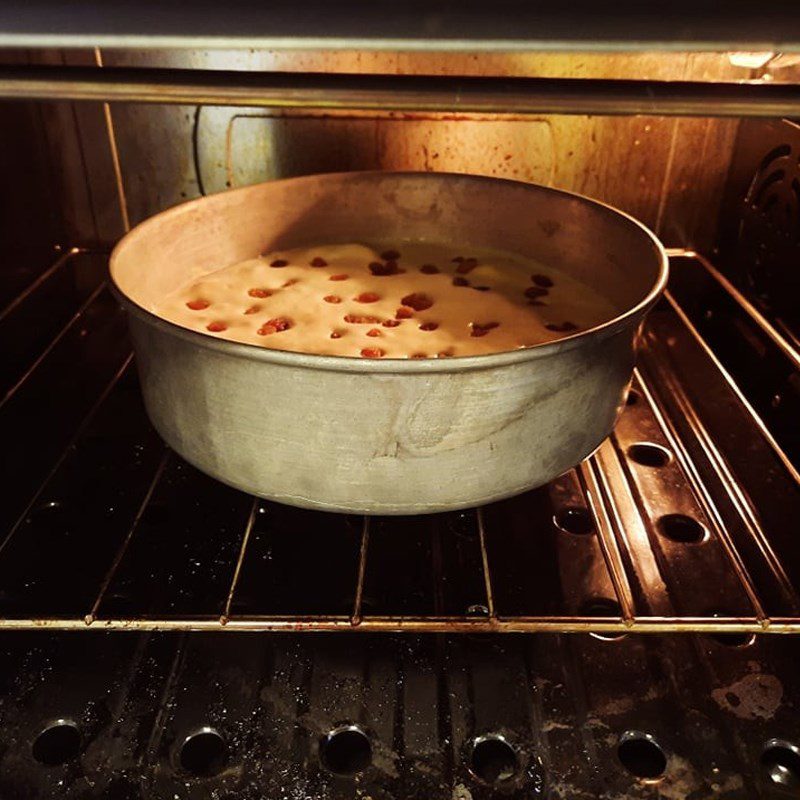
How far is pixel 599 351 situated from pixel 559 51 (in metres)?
0.37

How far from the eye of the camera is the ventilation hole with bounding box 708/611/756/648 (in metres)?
0.90

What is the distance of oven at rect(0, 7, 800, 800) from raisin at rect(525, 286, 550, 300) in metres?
0.22

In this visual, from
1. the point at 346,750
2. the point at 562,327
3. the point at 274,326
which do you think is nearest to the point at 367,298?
the point at 274,326

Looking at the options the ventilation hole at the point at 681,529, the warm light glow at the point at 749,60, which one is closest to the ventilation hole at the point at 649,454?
the ventilation hole at the point at 681,529

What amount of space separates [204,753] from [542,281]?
883mm

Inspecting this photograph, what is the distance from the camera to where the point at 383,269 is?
1.37 m

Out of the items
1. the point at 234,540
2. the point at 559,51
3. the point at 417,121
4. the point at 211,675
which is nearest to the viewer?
the point at 559,51

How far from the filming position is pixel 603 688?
2.81 feet

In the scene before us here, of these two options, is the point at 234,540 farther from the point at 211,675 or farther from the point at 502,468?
the point at 502,468

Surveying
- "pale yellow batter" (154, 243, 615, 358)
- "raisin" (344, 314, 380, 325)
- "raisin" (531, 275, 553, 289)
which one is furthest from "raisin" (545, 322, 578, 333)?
"raisin" (344, 314, 380, 325)

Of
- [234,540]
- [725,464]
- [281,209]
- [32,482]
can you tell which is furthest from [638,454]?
[32,482]

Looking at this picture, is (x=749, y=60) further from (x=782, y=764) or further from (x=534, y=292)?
(x=782, y=764)

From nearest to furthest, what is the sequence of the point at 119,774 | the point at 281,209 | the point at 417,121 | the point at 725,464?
the point at 119,774
the point at 725,464
the point at 281,209
the point at 417,121

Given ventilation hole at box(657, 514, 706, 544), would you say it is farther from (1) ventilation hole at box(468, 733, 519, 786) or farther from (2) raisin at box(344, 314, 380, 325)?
(2) raisin at box(344, 314, 380, 325)
